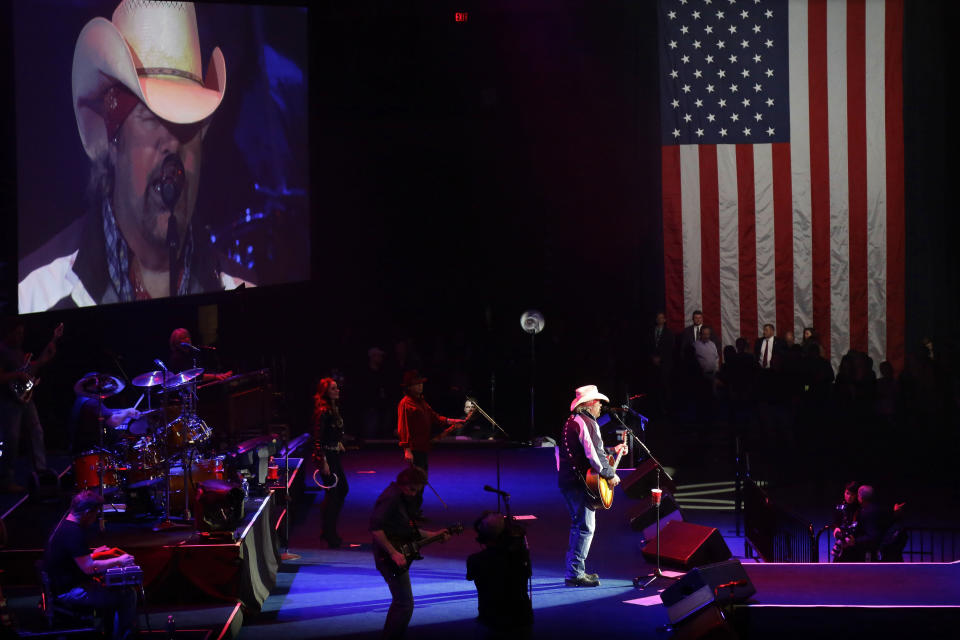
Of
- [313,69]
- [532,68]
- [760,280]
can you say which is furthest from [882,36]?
[313,69]

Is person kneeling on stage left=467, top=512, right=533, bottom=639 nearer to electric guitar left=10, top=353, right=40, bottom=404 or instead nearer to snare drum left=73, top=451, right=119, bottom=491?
snare drum left=73, top=451, right=119, bottom=491

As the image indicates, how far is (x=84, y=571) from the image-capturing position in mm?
9031

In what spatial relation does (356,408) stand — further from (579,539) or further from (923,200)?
(923,200)

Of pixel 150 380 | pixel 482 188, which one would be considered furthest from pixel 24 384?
pixel 482 188

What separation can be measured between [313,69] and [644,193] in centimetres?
754

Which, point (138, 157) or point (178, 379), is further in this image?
point (138, 157)

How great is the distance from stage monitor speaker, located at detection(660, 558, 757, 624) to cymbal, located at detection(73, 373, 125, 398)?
19.7ft

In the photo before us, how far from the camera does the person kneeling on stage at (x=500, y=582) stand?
9.23 metres

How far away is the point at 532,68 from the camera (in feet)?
81.3

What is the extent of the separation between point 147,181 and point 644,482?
7.28 meters

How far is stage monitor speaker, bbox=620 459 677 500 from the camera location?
13666 mm

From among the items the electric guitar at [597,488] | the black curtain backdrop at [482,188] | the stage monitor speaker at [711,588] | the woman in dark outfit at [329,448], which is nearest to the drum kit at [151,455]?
the woman in dark outfit at [329,448]

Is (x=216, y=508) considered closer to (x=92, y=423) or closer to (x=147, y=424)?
(x=147, y=424)

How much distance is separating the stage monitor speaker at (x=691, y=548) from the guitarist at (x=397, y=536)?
121 inches
